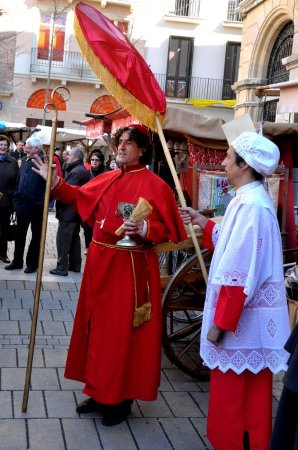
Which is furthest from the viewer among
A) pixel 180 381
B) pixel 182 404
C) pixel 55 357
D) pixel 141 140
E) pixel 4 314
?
pixel 4 314

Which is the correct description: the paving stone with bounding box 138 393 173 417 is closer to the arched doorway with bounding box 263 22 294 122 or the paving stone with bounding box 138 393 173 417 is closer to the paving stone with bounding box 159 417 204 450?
the paving stone with bounding box 159 417 204 450

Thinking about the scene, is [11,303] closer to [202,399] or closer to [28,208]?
[28,208]

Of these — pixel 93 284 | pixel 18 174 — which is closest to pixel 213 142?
pixel 93 284

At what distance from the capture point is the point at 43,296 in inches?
285

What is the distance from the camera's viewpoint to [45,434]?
3.80m

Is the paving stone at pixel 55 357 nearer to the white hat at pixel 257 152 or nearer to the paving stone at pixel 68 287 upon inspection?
the paving stone at pixel 68 287

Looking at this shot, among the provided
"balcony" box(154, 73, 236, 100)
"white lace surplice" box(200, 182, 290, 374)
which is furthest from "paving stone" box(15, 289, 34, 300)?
"balcony" box(154, 73, 236, 100)

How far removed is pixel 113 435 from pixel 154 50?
2839 centimetres

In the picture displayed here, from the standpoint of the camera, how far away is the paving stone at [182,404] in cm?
430

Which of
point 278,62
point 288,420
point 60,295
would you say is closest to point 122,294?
point 288,420

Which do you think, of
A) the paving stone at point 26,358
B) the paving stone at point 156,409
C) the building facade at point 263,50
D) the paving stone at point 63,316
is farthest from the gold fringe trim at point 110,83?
the building facade at point 263,50

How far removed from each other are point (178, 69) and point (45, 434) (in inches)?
1131

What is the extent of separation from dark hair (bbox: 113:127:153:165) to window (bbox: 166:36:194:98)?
89.8 ft

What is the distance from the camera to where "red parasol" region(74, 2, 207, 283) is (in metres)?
3.98
